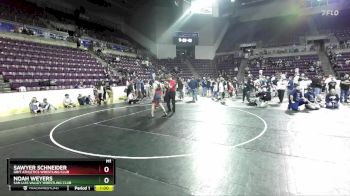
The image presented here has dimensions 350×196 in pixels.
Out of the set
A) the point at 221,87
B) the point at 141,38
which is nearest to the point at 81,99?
the point at 221,87

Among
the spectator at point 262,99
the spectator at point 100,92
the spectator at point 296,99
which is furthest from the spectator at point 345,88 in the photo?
the spectator at point 100,92

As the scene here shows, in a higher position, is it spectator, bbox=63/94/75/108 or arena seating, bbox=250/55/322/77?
arena seating, bbox=250/55/322/77

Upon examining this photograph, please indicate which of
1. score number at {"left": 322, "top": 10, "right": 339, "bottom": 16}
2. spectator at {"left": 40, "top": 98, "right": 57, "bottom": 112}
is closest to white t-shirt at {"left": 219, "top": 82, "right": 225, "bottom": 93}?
spectator at {"left": 40, "top": 98, "right": 57, "bottom": 112}

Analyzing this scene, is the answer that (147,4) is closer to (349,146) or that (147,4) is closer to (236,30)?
(236,30)

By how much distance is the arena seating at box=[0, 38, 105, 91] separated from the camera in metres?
16.5

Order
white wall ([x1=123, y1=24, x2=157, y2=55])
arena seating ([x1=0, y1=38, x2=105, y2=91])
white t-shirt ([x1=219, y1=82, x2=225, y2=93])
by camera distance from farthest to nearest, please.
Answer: white wall ([x1=123, y1=24, x2=157, y2=55]) < white t-shirt ([x1=219, y1=82, x2=225, y2=93]) < arena seating ([x1=0, y1=38, x2=105, y2=91])

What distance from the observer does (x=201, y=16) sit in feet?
133

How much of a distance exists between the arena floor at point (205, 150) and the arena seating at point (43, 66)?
689 centimetres

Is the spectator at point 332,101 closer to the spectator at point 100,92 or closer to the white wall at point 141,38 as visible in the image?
A: the spectator at point 100,92

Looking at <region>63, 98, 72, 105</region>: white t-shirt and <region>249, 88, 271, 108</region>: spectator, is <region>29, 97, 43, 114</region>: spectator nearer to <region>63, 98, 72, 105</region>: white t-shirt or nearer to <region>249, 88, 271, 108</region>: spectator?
<region>63, 98, 72, 105</region>: white t-shirt

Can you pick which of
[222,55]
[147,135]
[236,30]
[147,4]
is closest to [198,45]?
[222,55]
